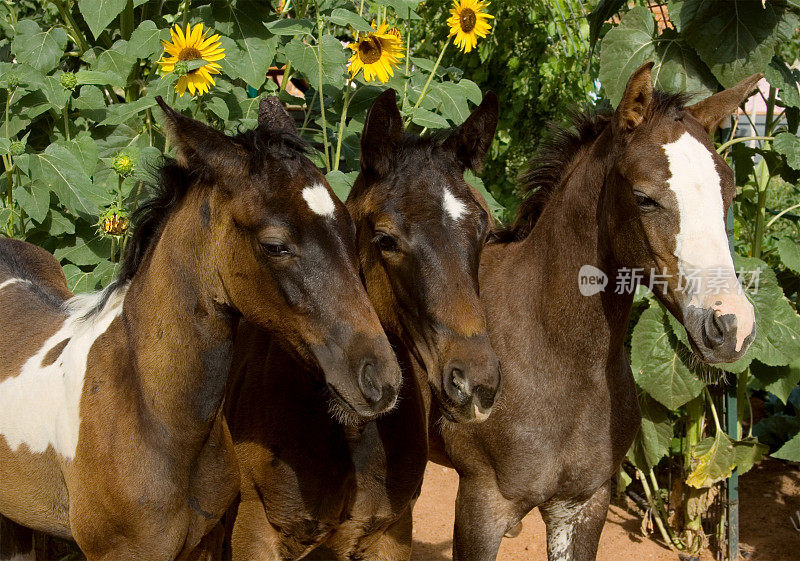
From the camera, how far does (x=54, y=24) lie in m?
4.64

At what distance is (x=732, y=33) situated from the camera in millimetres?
4176

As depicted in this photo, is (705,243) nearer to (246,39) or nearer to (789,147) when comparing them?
(789,147)

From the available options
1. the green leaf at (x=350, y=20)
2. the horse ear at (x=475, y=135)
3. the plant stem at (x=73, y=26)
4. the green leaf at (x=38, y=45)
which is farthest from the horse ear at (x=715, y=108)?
the plant stem at (x=73, y=26)

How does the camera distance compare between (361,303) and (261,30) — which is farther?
(261,30)

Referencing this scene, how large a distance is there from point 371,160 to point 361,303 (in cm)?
65

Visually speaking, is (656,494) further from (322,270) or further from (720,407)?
(322,270)

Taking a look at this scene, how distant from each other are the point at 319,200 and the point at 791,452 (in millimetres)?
3356

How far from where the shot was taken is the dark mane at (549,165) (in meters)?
3.39

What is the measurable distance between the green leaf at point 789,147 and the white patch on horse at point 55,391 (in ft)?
11.0

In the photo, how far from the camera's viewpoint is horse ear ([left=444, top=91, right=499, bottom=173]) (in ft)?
9.50

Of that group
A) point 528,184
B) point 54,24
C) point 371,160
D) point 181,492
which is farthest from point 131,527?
point 54,24

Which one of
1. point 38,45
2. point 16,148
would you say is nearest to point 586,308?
point 16,148

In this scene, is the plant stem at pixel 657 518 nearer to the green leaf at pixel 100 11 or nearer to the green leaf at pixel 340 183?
the green leaf at pixel 340 183

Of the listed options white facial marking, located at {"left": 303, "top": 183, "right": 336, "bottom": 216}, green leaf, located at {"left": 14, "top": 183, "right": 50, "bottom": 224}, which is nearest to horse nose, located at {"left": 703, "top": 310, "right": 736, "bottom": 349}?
white facial marking, located at {"left": 303, "top": 183, "right": 336, "bottom": 216}
